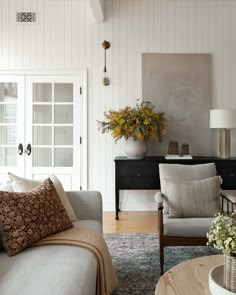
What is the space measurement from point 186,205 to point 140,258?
64cm

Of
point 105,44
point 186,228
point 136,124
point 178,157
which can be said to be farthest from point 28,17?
point 186,228

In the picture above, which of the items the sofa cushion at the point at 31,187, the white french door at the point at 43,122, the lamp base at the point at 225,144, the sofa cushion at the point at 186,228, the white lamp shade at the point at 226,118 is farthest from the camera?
the white french door at the point at 43,122

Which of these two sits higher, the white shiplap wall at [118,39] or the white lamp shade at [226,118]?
the white shiplap wall at [118,39]

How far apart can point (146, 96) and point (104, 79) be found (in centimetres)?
69

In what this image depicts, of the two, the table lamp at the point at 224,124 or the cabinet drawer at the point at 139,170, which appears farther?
the cabinet drawer at the point at 139,170

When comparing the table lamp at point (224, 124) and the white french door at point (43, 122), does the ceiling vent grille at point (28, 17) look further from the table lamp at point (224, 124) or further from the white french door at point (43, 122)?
the table lamp at point (224, 124)

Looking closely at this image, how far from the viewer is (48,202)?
215cm

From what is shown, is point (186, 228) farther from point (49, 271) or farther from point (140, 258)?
point (49, 271)

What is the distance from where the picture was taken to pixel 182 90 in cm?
484

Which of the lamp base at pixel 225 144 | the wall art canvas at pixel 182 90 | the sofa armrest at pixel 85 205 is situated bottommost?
the sofa armrest at pixel 85 205

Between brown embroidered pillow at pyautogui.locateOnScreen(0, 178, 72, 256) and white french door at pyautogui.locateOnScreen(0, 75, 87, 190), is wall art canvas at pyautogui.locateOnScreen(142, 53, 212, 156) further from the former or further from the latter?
brown embroidered pillow at pyautogui.locateOnScreen(0, 178, 72, 256)

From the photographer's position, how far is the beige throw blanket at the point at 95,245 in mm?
1928

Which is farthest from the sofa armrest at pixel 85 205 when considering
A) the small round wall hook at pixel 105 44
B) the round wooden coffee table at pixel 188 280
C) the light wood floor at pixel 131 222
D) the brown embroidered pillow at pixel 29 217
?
the small round wall hook at pixel 105 44

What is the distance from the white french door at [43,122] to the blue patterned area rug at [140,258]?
67.1 inches
